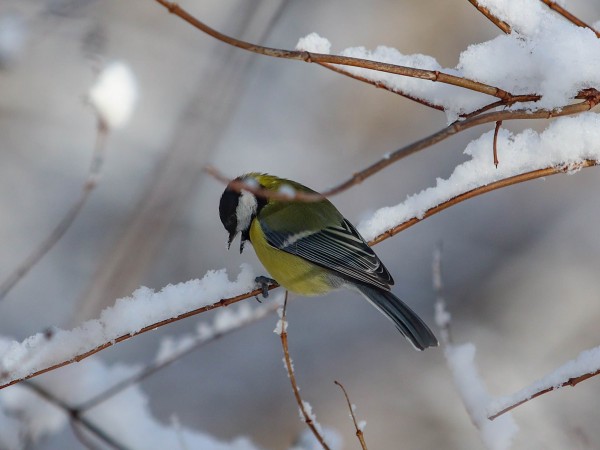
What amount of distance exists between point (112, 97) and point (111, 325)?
0.67 meters

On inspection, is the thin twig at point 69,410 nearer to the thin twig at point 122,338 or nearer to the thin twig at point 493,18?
the thin twig at point 122,338

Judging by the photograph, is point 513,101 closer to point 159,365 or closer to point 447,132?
point 447,132

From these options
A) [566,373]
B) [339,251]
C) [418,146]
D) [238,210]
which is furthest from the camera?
[238,210]

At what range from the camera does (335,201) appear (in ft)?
16.8

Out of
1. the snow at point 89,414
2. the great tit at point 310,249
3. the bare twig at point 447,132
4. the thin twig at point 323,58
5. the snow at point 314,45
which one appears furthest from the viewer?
the great tit at point 310,249

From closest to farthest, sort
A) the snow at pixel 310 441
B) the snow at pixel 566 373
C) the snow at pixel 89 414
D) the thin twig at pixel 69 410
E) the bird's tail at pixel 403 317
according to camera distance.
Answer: the snow at pixel 566 373, the thin twig at pixel 69 410, the snow at pixel 89 414, the snow at pixel 310 441, the bird's tail at pixel 403 317

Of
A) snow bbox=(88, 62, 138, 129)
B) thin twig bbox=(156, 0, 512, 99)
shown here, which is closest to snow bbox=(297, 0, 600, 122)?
thin twig bbox=(156, 0, 512, 99)

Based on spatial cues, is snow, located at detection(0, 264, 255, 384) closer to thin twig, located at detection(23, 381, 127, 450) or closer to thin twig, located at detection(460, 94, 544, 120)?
thin twig, located at detection(23, 381, 127, 450)

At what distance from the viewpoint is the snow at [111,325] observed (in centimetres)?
151

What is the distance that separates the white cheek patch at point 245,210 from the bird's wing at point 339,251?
13 cm

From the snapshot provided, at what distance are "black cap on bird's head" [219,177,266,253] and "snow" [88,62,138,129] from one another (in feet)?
3.40

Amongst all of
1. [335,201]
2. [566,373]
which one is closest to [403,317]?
[566,373]

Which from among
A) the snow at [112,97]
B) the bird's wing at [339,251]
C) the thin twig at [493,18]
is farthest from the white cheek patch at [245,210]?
the thin twig at [493,18]

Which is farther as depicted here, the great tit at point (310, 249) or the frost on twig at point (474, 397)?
the great tit at point (310, 249)
